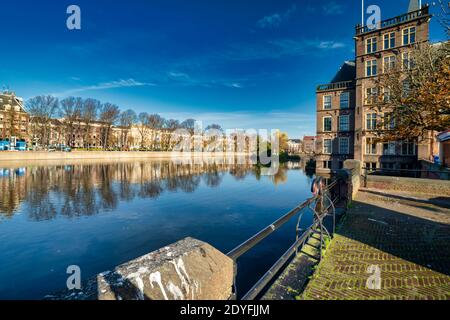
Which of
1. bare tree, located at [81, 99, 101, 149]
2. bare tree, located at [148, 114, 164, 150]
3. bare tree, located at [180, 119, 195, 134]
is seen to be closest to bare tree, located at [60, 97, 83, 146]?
bare tree, located at [81, 99, 101, 149]

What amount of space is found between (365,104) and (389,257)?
3300 cm

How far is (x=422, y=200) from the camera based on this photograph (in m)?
12.2

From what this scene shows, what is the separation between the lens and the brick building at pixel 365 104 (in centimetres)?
2939

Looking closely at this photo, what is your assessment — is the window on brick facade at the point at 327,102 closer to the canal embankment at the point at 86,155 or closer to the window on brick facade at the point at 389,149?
the window on brick facade at the point at 389,149

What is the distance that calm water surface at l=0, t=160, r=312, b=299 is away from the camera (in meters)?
7.48

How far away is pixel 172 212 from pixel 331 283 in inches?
427

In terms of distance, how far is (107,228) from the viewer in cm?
1112

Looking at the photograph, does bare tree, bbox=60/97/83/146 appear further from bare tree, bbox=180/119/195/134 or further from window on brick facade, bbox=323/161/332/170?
window on brick facade, bbox=323/161/332/170

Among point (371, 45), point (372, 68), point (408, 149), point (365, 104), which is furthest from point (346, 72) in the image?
point (408, 149)

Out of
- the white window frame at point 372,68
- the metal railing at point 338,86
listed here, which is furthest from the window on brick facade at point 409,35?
the metal railing at point 338,86

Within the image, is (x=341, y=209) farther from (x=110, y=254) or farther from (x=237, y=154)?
(x=237, y=154)

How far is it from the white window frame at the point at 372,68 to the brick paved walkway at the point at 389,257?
28.3m

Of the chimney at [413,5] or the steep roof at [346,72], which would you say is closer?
the chimney at [413,5]

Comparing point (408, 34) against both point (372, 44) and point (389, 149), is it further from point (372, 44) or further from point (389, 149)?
point (389, 149)
